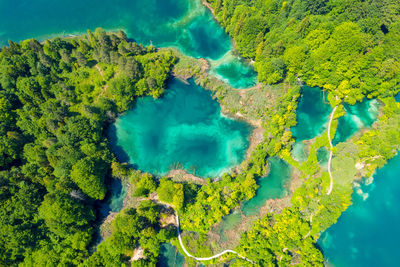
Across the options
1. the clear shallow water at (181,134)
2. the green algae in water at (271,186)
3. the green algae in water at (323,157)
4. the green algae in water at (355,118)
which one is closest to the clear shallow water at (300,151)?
the green algae in water at (323,157)

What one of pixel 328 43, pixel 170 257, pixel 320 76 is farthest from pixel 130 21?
pixel 170 257

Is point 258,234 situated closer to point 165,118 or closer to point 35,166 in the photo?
point 165,118

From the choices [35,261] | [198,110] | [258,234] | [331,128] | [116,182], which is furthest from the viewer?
[198,110]

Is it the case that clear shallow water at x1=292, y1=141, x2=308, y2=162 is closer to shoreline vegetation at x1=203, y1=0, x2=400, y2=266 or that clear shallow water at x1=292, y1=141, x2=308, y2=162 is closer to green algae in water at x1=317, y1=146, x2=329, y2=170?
shoreline vegetation at x1=203, y1=0, x2=400, y2=266

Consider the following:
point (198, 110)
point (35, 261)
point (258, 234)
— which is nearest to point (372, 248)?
point (258, 234)

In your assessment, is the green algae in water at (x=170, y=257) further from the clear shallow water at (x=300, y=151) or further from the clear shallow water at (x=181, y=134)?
the clear shallow water at (x=300, y=151)

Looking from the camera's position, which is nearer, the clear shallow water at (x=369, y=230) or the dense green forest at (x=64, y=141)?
the dense green forest at (x=64, y=141)
